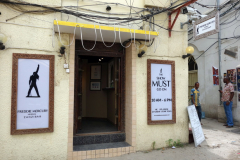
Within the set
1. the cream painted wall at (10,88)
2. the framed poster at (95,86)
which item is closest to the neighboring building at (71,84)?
the cream painted wall at (10,88)

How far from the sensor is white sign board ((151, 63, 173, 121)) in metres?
5.23

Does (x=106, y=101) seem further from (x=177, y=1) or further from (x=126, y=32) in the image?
(x=177, y=1)

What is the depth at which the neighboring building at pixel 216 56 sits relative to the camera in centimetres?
788

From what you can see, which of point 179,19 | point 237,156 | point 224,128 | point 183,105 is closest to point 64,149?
point 183,105

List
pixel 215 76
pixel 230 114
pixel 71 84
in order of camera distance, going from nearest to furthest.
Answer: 1. pixel 71 84
2. pixel 230 114
3. pixel 215 76

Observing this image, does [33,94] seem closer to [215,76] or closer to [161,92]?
[161,92]

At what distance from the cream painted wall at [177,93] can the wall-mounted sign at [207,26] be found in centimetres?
37

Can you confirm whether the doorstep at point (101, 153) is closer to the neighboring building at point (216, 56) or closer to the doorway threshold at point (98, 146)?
the doorway threshold at point (98, 146)

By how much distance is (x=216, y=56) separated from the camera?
9.02 meters

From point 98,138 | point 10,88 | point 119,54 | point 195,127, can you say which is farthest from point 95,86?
point 195,127

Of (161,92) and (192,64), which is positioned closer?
(161,92)

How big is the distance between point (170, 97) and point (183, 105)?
509mm

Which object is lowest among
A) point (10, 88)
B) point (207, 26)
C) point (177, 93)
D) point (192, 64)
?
point (177, 93)

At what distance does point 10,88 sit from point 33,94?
488 millimetres
